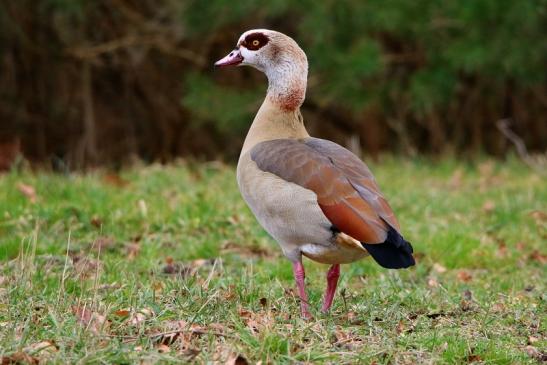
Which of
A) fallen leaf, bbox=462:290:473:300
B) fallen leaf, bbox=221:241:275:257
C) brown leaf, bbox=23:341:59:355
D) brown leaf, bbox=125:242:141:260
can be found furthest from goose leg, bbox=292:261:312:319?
fallen leaf, bbox=221:241:275:257

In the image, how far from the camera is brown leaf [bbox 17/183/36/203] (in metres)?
7.74

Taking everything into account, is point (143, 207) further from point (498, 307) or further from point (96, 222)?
point (498, 307)

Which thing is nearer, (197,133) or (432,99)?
(432,99)

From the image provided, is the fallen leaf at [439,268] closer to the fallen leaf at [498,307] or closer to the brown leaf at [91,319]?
the fallen leaf at [498,307]

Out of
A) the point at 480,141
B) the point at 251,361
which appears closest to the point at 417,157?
the point at 480,141

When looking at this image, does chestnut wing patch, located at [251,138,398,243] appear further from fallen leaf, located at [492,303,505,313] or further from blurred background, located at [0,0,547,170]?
blurred background, located at [0,0,547,170]

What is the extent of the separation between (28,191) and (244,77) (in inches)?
238

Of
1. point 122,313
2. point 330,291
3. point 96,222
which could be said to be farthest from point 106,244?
point 122,313

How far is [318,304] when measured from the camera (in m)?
5.23

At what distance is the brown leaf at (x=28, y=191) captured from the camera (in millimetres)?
7738

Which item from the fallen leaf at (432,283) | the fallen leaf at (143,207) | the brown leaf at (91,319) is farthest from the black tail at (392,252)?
the fallen leaf at (143,207)

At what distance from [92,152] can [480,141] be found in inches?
202

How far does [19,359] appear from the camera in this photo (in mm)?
3826

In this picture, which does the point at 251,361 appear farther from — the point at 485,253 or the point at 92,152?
the point at 92,152
